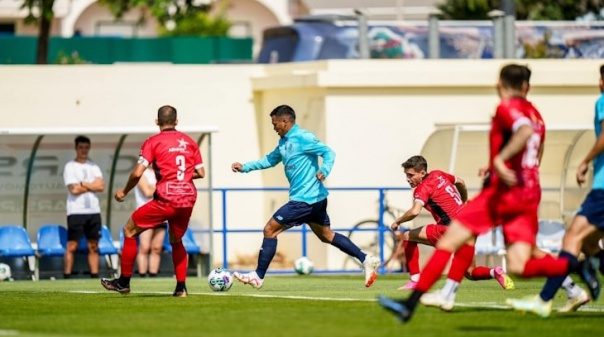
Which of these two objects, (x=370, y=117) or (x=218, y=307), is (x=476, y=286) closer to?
(x=218, y=307)

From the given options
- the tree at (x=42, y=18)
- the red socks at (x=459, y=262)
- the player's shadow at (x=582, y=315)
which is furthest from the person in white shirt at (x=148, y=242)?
the red socks at (x=459, y=262)

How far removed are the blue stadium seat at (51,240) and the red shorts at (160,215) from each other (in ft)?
28.7

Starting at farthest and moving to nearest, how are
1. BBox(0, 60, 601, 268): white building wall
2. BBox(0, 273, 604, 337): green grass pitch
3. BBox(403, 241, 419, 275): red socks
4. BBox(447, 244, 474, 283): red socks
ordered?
BBox(0, 60, 601, 268): white building wall
BBox(403, 241, 419, 275): red socks
BBox(447, 244, 474, 283): red socks
BBox(0, 273, 604, 337): green grass pitch

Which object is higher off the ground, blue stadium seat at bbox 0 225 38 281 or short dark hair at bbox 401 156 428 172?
short dark hair at bbox 401 156 428 172

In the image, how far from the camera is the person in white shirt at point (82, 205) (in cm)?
2320

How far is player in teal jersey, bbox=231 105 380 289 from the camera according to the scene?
16234 millimetres

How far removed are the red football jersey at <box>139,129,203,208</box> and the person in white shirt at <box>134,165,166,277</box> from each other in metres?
8.10

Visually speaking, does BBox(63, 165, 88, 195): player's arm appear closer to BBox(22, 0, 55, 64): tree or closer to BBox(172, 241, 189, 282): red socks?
BBox(172, 241, 189, 282): red socks

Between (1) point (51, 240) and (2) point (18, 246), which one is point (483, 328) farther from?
(1) point (51, 240)

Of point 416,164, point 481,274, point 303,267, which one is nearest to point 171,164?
point 416,164

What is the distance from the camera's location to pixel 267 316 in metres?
12.4

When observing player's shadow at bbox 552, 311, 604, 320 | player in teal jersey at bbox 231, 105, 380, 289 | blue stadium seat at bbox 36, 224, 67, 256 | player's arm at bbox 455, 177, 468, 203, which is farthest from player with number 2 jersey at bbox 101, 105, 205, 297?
blue stadium seat at bbox 36, 224, 67, 256

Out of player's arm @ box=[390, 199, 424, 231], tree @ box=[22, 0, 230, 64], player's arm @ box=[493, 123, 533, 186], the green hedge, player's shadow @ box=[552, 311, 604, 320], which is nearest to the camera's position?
player's arm @ box=[493, 123, 533, 186]

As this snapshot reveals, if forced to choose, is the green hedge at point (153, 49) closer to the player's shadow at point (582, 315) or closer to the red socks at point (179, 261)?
the red socks at point (179, 261)
